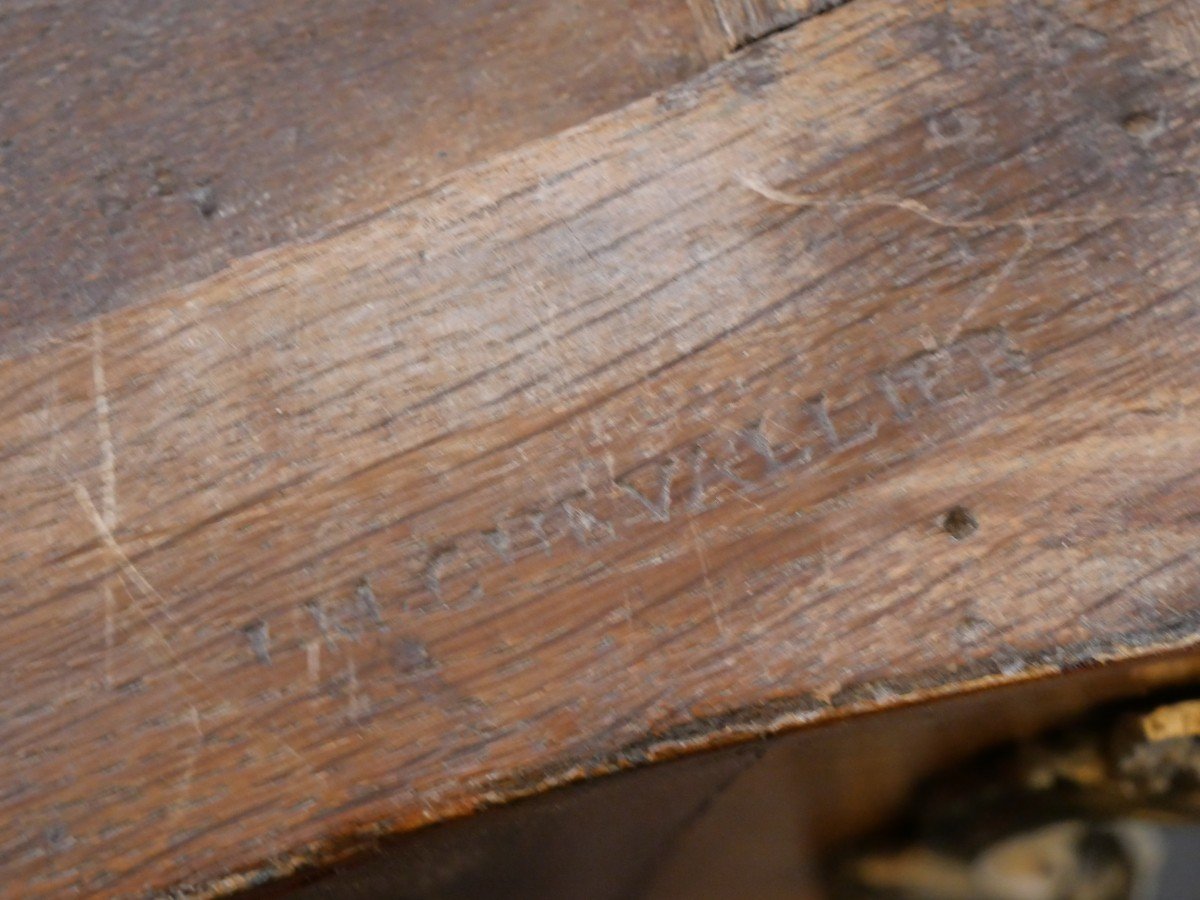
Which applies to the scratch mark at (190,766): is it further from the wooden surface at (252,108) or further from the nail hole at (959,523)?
the nail hole at (959,523)

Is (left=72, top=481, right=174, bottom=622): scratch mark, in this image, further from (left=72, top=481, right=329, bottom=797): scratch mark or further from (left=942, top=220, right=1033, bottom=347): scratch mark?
(left=942, top=220, right=1033, bottom=347): scratch mark

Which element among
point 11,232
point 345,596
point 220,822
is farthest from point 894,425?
point 11,232

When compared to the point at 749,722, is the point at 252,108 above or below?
above

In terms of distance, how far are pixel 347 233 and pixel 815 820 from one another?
2.31 feet

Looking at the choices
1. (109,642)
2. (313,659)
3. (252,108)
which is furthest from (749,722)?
(252,108)

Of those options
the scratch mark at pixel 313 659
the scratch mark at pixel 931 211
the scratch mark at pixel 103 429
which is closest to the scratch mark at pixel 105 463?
the scratch mark at pixel 103 429

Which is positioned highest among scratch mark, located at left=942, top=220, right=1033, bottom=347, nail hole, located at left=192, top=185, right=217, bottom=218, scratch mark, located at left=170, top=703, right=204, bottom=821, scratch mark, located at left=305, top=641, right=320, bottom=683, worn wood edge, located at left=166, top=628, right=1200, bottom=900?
nail hole, located at left=192, top=185, right=217, bottom=218

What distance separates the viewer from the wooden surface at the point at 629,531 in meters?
0.72

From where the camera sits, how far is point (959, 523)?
72 centimetres

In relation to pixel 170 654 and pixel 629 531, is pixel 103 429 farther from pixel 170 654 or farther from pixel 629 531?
pixel 629 531

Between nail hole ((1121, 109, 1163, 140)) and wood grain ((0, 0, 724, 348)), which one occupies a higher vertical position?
wood grain ((0, 0, 724, 348))

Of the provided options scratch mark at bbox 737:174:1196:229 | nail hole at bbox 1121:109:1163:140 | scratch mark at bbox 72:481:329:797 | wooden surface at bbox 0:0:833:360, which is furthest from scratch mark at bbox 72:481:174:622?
nail hole at bbox 1121:109:1163:140

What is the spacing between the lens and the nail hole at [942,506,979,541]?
72 cm

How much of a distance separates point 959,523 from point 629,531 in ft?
0.66
